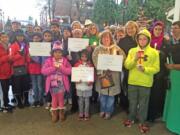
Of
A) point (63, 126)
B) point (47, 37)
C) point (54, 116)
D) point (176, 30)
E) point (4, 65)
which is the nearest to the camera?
point (176, 30)

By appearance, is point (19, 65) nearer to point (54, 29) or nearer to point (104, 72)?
point (54, 29)

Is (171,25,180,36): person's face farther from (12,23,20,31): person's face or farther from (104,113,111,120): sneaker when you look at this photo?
(12,23,20,31): person's face

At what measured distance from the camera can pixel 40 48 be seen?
21.0 ft

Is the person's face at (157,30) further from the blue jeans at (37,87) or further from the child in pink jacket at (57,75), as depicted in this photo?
the blue jeans at (37,87)

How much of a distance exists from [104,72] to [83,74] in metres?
0.43

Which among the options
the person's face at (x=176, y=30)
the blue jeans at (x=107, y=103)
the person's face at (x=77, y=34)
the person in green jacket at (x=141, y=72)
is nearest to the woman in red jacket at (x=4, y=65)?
the person's face at (x=77, y=34)

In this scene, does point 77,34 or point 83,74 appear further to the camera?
point 77,34

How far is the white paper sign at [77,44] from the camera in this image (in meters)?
6.31

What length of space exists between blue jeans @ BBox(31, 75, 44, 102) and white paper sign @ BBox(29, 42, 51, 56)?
56cm

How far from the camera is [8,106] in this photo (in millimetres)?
6664

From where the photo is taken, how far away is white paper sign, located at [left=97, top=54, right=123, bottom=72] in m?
5.82

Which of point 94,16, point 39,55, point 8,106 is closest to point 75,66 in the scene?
point 39,55

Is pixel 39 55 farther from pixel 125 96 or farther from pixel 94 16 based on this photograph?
pixel 94 16

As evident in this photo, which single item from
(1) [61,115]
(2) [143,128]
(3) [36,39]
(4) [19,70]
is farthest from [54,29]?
(2) [143,128]
